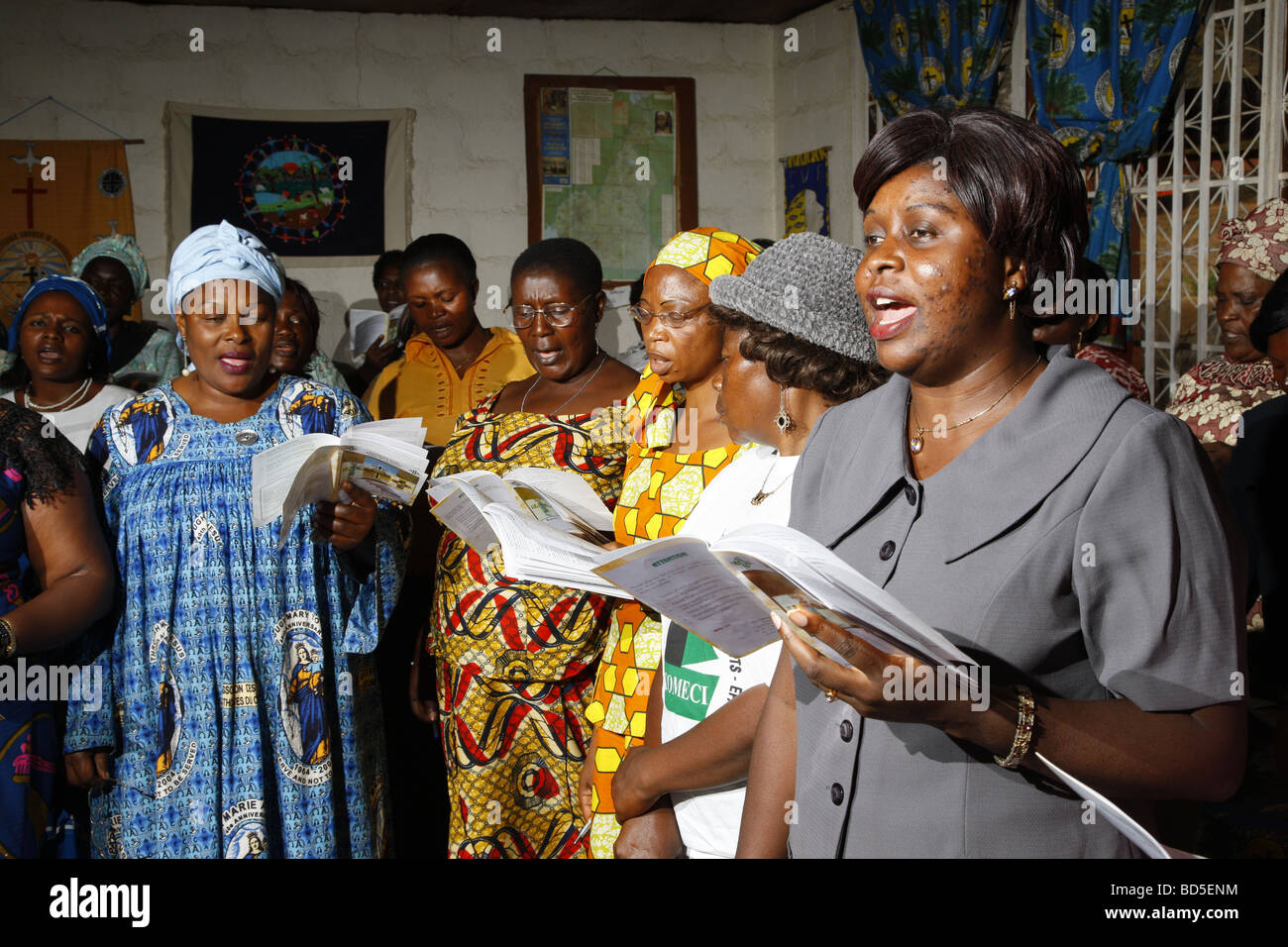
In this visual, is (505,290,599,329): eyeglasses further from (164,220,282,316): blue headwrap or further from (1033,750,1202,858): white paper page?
(1033,750,1202,858): white paper page

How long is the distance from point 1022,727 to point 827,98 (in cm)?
646

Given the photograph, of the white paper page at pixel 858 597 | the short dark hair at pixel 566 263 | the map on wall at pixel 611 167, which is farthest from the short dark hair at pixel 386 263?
the white paper page at pixel 858 597

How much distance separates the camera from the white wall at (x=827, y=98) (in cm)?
673

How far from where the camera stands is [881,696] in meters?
1.16

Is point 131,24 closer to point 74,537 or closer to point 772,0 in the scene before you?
point 772,0

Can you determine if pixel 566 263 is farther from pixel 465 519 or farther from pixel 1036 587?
pixel 1036 587

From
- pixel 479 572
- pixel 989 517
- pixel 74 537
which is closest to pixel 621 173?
pixel 479 572

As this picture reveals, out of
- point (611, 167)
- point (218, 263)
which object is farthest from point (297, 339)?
point (611, 167)

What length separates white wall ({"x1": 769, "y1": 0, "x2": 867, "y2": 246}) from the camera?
22.1ft

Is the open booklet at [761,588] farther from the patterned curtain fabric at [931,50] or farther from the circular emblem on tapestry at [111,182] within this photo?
the circular emblem on tapestry at [111,182]

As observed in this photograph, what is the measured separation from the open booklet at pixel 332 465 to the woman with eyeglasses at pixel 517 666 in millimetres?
446

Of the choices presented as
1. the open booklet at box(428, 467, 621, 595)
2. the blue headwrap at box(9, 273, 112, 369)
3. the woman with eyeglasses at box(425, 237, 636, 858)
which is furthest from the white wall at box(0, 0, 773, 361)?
the open booklet at box(428, 467, 621, 595)

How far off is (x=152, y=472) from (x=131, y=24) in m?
5.38

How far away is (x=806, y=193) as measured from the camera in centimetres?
727
